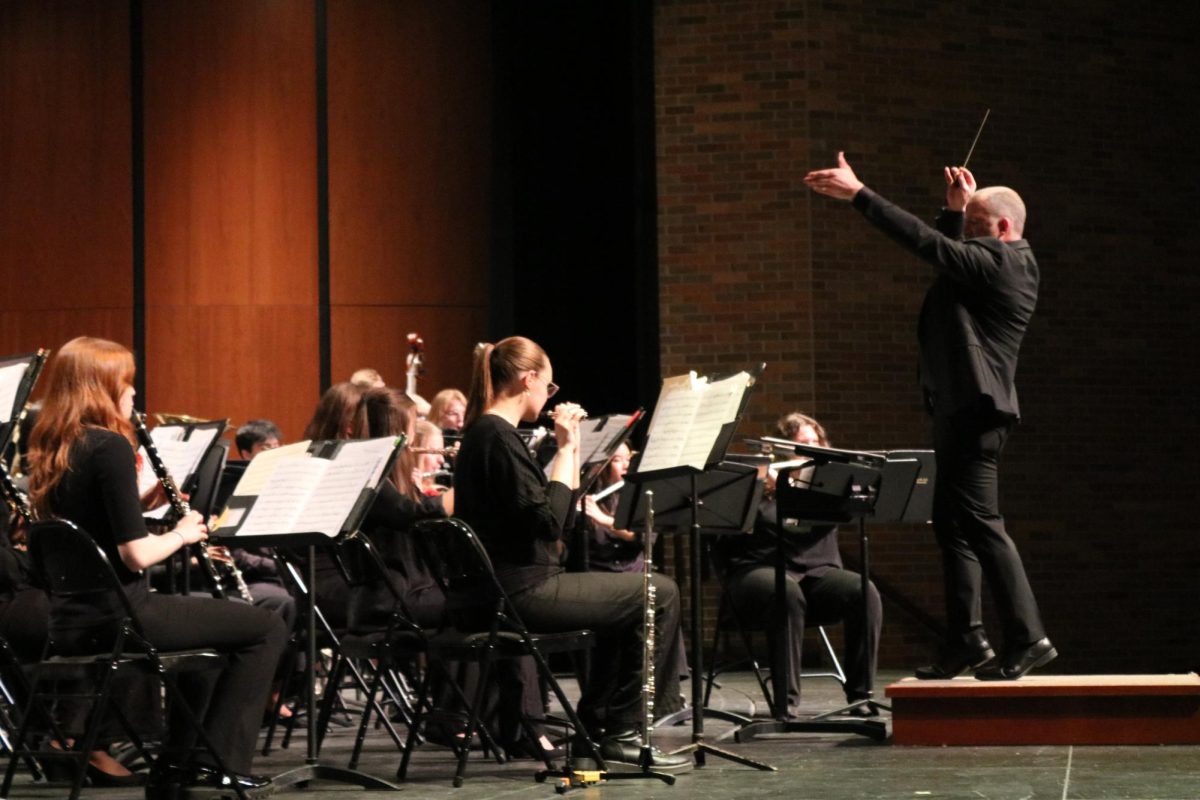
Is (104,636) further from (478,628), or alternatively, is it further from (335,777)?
(478,628)

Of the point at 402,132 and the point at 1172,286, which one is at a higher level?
the point at 402,132

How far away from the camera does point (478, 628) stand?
5137mm

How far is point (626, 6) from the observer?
10328 millimetres

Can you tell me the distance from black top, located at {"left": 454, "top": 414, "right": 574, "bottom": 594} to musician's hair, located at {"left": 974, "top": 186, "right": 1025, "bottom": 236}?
189cm

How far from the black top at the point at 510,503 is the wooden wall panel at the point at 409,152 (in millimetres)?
5793

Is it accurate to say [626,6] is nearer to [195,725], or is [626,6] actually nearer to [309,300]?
[309,300]

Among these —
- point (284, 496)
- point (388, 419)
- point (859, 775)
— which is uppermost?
point (388, 419)

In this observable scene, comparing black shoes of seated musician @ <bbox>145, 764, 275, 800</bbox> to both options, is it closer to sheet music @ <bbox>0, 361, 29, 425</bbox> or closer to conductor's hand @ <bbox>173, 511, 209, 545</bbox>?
conductor's hand @ <bbox>173, 511, 209, 545</bbox>

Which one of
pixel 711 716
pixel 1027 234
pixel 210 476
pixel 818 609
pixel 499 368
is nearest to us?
pixel 499 368

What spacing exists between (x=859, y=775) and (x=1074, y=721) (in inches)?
40.6

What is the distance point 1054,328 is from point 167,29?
20.3 ft

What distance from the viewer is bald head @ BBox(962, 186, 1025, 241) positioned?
5.69 m

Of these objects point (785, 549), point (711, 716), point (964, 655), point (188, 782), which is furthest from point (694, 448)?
point (785, 549)

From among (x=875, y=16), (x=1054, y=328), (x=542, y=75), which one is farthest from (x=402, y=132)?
(x=1054, y=328)
